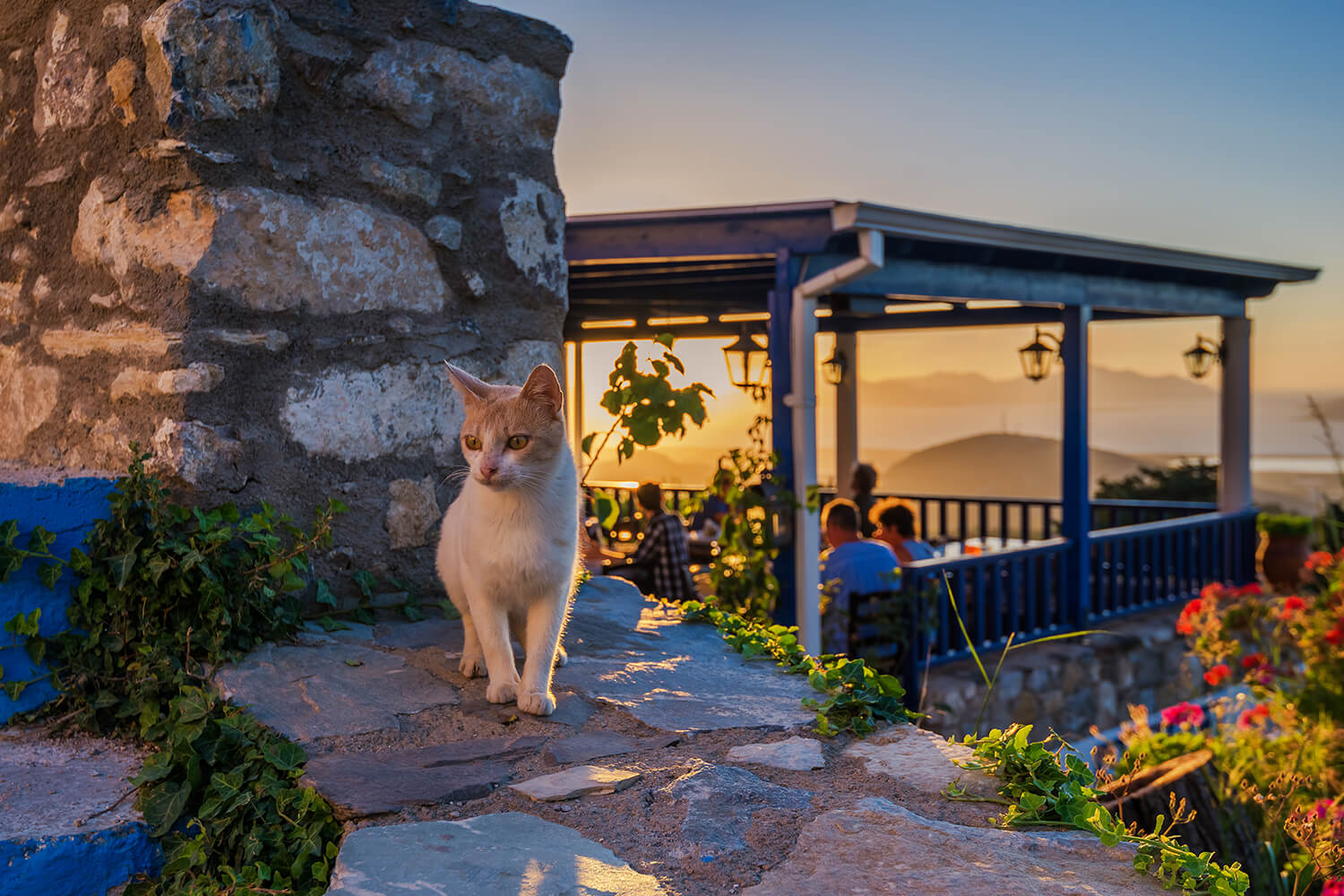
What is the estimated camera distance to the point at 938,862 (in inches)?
60.9

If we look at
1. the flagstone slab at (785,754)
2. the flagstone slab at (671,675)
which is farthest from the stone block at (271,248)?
the flagstone slab at (785,754)

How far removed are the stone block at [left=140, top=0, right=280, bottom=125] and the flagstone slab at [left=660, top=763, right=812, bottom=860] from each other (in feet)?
6.22

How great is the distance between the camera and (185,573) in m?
2.29

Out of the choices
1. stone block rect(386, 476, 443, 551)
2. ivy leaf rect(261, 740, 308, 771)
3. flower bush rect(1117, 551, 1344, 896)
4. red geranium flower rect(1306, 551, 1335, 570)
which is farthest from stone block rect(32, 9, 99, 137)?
red geranium flower rect(1306, 551, 1335, 570)

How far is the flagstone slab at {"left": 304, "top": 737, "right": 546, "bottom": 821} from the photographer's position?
1.80 metres

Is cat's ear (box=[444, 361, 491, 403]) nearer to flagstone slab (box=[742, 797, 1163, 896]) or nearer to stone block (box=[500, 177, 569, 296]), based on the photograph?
stone block (box=[500, 177, 569, 296])

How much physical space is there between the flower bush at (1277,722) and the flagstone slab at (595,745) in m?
1.79

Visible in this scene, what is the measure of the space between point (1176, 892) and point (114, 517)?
224 cm

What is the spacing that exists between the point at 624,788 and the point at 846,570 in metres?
4.23

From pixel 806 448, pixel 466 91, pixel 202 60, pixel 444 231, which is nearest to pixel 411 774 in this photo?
pixel 444 231

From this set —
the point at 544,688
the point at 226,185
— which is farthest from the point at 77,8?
the point at 544,688

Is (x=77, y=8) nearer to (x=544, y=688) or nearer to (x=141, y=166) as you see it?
(x=141, y=166)

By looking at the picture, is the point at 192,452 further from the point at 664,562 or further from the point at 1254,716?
the point at 1254,716

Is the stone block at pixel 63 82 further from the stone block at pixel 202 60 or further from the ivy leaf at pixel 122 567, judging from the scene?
the ivy leaf at pixel 122 567
